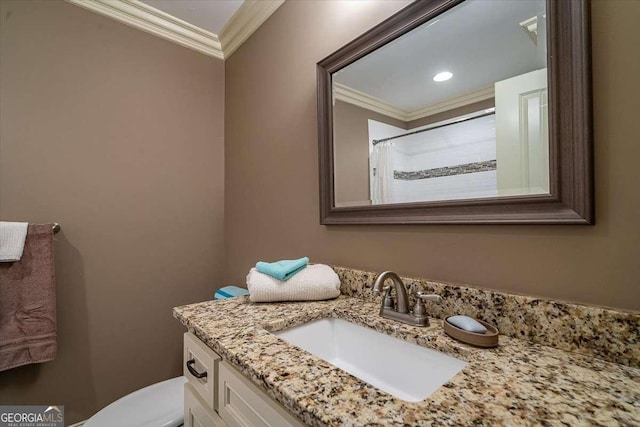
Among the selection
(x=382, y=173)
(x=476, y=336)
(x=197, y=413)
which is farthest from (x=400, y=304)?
(x=197, y=413)

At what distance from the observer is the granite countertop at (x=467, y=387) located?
0.40 m

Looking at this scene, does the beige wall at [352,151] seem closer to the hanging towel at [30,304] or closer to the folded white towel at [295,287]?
the folded white towel at [295,287]

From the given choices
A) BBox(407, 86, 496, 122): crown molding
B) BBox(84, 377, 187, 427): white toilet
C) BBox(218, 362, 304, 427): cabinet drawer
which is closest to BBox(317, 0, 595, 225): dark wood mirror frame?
BBox(407, 86, 496, 122): crown molding

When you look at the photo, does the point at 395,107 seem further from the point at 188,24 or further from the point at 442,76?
the point at 188,24

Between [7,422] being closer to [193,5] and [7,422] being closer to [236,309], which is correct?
[236,309]

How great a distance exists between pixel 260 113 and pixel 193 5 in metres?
0.70

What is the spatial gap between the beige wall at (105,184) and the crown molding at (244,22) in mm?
223

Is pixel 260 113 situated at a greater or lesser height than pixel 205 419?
greater

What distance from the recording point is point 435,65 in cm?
85

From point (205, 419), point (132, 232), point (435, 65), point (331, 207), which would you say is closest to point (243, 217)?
point (132, 232)

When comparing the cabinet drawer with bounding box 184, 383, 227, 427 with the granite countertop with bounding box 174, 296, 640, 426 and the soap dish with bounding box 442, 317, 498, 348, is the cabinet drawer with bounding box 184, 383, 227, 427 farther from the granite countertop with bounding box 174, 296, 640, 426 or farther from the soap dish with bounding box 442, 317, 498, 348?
the soap dish with bounding box 442, 317, 498, 348

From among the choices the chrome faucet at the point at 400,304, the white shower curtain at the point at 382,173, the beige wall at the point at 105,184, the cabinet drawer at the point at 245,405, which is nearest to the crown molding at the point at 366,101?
the white shower curtain at the point at 382,173

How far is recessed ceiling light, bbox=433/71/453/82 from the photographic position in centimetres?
82

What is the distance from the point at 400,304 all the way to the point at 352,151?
59 cm
